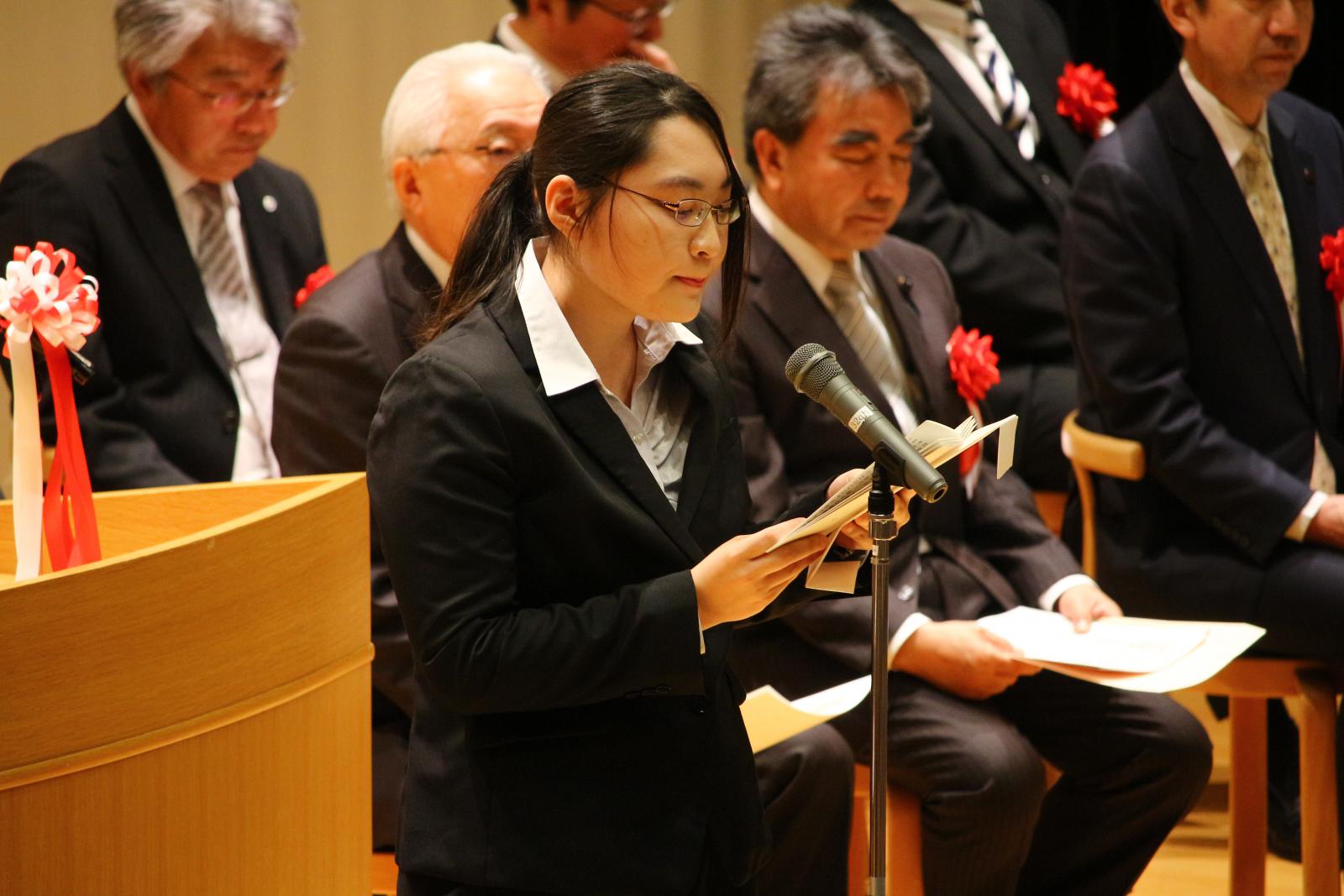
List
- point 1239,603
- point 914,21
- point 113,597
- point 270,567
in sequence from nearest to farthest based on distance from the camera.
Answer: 1. point 113,597
2. point 270,567
3. point 1239,603
4. point 914,21

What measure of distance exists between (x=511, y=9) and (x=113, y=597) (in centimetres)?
346

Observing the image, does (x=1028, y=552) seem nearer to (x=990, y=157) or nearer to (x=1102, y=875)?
(x=1102, y=875)

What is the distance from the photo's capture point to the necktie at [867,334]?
287 cm

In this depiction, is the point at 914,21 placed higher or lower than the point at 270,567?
higher

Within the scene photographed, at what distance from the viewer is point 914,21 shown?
418 cm

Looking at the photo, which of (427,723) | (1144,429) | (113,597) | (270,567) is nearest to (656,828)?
(427,723)

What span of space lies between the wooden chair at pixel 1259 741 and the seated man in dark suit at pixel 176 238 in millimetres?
1607

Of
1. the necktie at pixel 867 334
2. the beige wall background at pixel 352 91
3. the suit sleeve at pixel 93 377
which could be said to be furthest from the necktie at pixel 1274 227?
the beige wall background at pixel 352 91

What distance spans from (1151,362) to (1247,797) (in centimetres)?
79

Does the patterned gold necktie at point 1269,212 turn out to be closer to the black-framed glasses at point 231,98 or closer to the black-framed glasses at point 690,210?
the black-framed glasses at point 690,210

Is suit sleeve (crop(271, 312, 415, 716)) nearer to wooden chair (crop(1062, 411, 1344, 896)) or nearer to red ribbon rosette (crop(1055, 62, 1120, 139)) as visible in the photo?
wooden chair (crop(1062, 411, 1344, 896))

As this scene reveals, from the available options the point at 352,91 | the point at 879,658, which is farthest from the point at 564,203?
the point at 352,91

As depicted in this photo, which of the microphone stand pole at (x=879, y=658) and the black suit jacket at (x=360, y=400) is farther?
the black suit jacket at (x=360, y=400)

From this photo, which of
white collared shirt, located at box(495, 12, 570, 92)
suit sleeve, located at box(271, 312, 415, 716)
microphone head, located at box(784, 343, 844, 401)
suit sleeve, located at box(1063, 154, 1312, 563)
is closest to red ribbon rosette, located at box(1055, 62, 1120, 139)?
suit sleeve, located at box(1063, 154, 1312, 563)
